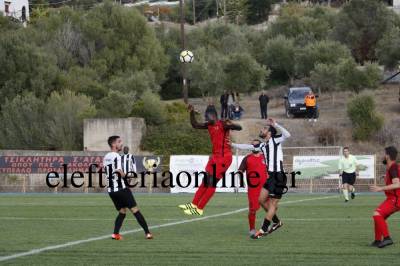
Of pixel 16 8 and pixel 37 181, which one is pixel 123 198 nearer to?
pixel 37 181

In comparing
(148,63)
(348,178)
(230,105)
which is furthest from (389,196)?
(148,63)

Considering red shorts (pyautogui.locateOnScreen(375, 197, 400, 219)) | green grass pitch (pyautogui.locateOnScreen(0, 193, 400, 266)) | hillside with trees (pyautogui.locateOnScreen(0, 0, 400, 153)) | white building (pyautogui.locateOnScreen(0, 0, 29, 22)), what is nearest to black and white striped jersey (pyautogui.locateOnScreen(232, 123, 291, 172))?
green grass pitch (pyautogui.locateOnScreen(0, 193, 400, 266))

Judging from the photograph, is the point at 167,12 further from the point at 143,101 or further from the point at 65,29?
the point at 143,101

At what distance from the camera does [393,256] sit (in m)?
13.2

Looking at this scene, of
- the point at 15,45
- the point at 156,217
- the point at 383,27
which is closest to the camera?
the point at 156,217

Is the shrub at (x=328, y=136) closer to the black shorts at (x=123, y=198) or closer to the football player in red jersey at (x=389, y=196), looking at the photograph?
the black shorts at (x=123, y=198)

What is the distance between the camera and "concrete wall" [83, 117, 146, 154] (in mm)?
50938

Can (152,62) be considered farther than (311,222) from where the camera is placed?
Yes

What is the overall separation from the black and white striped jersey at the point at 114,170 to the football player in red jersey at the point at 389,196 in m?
4.41

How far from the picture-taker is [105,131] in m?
51.0

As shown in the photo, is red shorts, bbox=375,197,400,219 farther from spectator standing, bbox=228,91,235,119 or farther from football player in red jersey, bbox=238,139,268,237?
spectator standing, bbox=228,91,235,119

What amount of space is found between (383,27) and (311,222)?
6154 cm

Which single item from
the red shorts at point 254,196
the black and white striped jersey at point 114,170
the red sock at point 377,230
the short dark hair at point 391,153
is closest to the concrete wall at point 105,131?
the red shorts at point 254,196

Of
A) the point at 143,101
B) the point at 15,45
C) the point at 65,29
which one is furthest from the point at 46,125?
the point at 65,29
